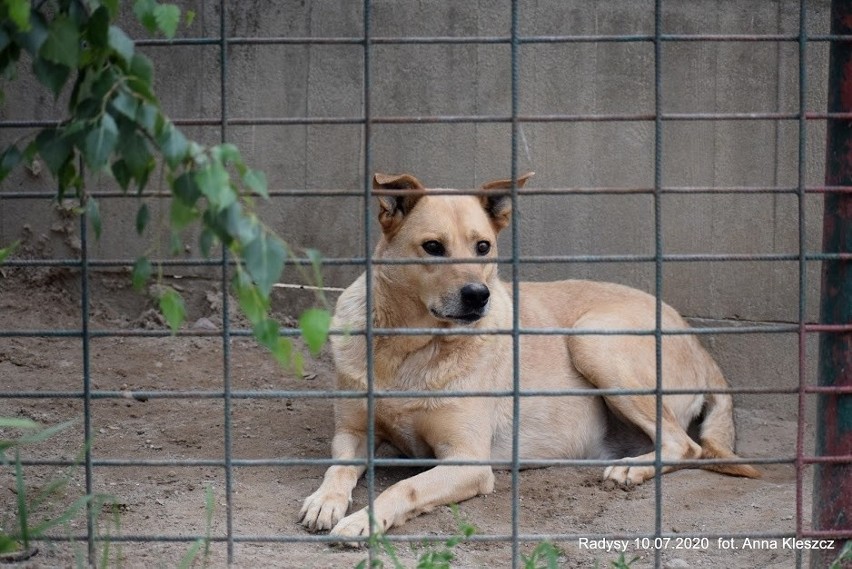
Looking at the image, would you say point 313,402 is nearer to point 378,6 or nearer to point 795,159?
point 378,6

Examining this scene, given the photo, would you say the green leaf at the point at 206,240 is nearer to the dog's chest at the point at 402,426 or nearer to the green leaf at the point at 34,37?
the green leaf at the point at 34,37

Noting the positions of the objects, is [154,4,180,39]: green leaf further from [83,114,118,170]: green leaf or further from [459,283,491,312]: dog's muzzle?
[459,283,491,312]: dog's muzzle

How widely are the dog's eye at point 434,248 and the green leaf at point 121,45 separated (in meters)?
2.56

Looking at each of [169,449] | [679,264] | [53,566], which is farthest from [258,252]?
[679,264]

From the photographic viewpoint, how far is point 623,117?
10.4 feet

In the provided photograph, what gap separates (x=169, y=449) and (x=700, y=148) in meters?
3.14

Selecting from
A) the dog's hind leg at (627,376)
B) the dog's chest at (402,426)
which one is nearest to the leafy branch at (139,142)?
the dog's chest at (402,426)

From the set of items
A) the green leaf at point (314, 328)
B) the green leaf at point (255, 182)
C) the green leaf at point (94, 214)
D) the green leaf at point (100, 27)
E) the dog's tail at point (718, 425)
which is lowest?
the dog's tail at point (718, 425)

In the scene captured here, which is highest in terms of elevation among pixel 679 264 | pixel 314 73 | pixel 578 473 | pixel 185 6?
pixel 185 6

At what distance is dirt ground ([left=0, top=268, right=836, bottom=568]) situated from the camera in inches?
156

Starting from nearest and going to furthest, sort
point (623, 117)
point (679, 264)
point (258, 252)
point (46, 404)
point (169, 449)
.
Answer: point (258, 252)
point (623, 117)
point (169, 449)
point (46, 404)
point (679, 264)

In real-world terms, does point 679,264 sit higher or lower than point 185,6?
lower

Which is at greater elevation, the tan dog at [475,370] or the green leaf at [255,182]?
the green leaf at [255,182]

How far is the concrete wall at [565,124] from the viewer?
564 centimetres
